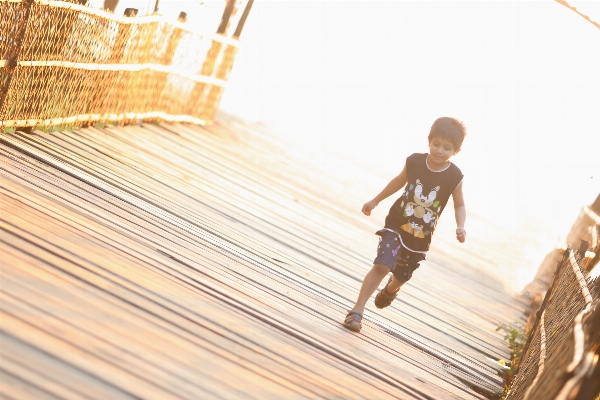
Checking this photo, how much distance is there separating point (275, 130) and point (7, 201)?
461 inches

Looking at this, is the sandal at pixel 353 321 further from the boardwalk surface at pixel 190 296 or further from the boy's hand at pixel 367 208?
the boy's hand at pixel 367 208

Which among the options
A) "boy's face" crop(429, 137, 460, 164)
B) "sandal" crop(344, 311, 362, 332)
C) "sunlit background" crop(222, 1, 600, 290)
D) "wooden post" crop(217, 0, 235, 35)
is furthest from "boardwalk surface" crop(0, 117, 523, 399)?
"sunlit background" crop(222, 1, 600, 290)

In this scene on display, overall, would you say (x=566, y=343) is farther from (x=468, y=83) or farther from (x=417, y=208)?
(x=468, y=83)

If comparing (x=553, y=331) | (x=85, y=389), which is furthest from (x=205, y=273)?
(x=85, y=389)

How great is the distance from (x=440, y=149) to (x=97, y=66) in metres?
3.86

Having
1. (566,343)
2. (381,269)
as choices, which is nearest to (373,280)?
(381,269)

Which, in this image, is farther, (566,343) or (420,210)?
(420,210)

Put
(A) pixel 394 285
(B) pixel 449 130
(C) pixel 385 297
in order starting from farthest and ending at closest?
(C) pixel 385 297 → (A) pixel 394 285 → (B) pixel 449 130

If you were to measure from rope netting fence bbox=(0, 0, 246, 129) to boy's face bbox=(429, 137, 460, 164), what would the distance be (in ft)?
8.77

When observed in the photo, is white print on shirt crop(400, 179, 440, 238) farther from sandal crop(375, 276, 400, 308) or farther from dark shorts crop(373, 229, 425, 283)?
sandal crop(375, 276, 400, 308)

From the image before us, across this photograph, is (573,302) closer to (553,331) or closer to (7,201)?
(553,331)

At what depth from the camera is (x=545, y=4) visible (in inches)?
803

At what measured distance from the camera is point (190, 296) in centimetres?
457

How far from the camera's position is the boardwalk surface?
3.37m
